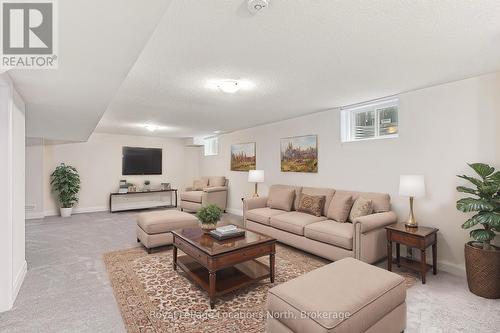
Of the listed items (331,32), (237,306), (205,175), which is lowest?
(237,306)

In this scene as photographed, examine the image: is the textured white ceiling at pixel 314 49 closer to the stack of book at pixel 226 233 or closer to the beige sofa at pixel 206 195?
the stack of book at pixel 226 233

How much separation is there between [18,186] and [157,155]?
537 centimetres

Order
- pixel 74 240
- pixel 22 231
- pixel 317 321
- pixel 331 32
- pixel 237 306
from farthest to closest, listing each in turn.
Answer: pixel 74 240 → pixel 22 231 → pixel 237 306 → pixel 331 32 → pixel 317 321

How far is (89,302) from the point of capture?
2.39m

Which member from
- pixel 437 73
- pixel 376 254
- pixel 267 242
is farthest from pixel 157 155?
pixel 437 73

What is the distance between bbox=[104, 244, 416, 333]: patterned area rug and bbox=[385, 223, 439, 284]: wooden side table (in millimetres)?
205

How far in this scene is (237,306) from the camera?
2.32m

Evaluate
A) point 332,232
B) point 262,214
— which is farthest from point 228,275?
point 262,214

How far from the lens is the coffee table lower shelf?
8.08 ft

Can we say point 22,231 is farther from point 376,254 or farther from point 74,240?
point 376,254

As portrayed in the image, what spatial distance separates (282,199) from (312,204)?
0.68m

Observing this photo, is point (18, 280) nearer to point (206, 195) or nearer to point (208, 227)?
point (208, 227)

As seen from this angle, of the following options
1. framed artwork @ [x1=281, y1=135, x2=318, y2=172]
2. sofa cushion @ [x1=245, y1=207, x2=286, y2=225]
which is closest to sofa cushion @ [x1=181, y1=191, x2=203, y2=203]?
sofa cushion @ [x1=245, y1=207, x2=286, y2=225]

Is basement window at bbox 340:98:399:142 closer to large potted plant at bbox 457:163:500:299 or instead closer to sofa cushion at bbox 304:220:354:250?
large potted plant at bbox 457:163:500:299
